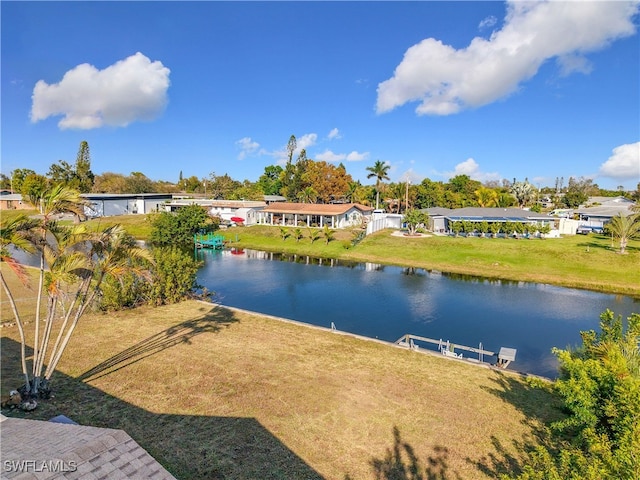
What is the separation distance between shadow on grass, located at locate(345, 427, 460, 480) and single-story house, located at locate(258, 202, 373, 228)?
4786 cm

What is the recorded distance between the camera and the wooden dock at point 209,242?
50.2 m

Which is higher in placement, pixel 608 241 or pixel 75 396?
pixel 608 241

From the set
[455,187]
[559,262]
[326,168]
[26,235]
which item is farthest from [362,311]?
[455,187]

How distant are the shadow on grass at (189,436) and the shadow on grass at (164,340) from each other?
46.5 inches

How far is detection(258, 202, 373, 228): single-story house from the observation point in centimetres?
5794

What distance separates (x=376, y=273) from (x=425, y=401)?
25.4 m

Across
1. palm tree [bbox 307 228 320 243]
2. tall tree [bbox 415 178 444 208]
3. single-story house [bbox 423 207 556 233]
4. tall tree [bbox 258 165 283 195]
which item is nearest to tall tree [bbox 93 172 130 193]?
tall tree [bbox 258 165 283 195]

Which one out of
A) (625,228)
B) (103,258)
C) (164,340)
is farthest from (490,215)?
(103,258)

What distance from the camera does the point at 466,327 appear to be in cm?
2166

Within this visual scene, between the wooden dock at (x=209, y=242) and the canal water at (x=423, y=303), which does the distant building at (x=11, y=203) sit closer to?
the wooden dock at (x=209, y=242)

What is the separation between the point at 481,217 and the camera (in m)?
54.2

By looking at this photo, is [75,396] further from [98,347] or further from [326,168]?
[326,168]

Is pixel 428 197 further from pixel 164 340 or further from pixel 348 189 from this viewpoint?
pixel 164 340

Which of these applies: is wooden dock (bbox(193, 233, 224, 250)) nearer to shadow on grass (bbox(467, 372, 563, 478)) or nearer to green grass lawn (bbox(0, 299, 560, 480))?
green grass lawn (bbox(0, 299, 560, 480))
